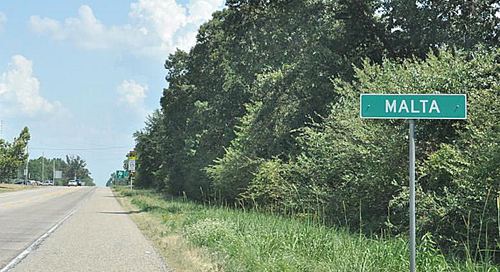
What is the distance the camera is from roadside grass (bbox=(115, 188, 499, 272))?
9.03 m

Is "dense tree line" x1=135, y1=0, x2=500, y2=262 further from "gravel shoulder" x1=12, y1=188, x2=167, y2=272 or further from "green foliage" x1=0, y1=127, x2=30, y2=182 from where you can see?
"green foliage" x1=0, y1=127, x2=30, y2=182

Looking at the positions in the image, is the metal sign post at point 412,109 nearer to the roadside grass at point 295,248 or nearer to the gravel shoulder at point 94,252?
the roadside grass at point 295,248

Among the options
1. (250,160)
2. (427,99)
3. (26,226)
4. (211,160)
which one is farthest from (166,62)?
(427,99)

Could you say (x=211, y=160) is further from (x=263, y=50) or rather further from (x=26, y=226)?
(x=26, y=226)

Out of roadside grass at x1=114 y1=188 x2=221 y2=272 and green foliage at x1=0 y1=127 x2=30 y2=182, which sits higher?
green foliage at x1=0 y1=127 x2=30 y2=182

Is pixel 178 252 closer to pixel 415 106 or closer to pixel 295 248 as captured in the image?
pixel 295 248

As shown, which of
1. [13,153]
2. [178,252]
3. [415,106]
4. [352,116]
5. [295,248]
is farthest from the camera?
[13,153]

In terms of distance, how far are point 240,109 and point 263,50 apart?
5744 mm

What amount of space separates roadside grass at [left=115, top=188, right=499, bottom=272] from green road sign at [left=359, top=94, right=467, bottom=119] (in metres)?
2.45

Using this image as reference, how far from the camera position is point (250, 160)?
1057 inches

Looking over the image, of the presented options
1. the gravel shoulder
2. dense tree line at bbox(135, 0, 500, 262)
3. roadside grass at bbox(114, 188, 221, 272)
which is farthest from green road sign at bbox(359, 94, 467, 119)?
the gravel shoulder

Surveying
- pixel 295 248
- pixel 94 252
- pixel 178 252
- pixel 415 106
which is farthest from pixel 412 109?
pixel 94 252

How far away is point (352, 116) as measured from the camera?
17.0 m

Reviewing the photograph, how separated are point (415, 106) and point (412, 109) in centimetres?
5
